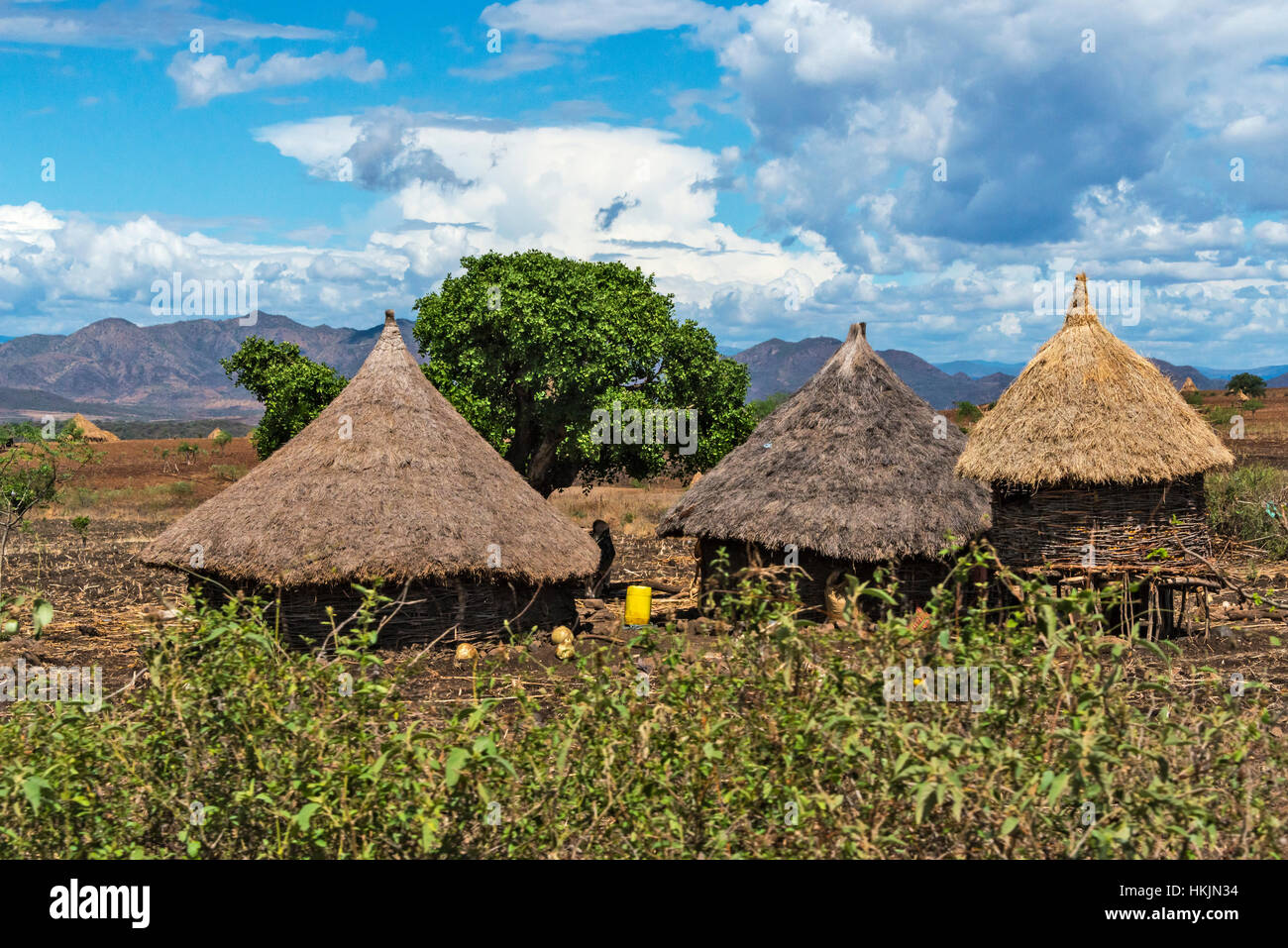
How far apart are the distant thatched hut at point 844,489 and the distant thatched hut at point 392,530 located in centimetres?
207

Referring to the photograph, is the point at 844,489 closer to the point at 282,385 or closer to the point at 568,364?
the point at 568,364

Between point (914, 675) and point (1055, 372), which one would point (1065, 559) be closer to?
point (1055, 372)

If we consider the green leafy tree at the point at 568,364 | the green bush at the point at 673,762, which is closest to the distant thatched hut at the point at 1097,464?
the green leafy tree at the point at 568,364

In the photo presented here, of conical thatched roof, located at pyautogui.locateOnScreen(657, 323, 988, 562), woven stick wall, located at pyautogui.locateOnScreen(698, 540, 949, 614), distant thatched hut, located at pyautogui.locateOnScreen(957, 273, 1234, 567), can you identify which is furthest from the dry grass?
distant thatched hut, located at pyautogui.locateOnScreen(957, 273, 1234, 567)

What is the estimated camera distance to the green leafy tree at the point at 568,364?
16.2 meters

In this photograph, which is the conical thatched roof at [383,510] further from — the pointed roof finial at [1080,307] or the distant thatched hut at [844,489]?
the pointed roof finial at [1080,307]

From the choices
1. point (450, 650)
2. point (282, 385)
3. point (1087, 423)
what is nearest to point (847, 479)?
point (1087, 423)

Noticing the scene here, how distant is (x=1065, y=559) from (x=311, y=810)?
916 centimetres

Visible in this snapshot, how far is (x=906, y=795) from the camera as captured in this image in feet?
9.62

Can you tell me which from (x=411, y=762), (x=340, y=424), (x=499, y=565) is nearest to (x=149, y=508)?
(x=340, y=424)

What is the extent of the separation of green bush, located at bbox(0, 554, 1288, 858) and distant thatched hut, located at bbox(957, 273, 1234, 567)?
23.9 ft

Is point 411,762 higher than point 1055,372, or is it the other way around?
point 1055,372

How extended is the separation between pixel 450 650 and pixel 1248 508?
12359 mm
